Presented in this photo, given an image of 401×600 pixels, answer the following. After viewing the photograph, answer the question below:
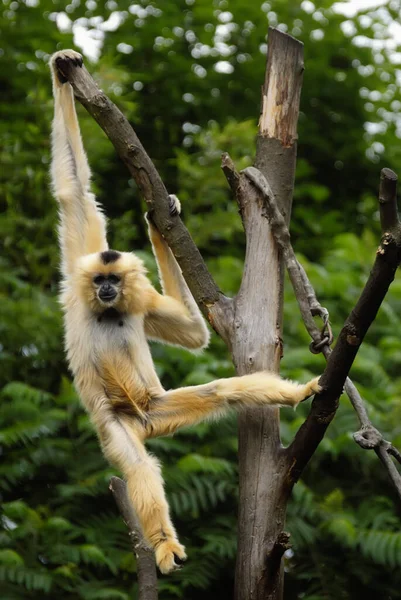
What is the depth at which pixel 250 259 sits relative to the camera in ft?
17.6

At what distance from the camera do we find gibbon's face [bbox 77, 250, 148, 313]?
6.02 meters

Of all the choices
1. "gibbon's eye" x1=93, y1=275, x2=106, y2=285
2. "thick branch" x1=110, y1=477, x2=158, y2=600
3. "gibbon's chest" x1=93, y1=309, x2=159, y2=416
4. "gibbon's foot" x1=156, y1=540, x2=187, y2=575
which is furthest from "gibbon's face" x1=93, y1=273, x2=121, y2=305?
"gibbon's foot" x1=156, y1=540, x2=187, y2=575

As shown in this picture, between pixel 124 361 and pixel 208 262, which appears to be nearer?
pixel 124 361

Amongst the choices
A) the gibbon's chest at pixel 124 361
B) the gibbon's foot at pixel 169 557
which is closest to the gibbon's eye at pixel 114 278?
the gibbon's chest at pixel 124 361

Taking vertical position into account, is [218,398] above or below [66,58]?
below

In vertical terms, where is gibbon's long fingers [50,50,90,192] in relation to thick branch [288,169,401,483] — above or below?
above

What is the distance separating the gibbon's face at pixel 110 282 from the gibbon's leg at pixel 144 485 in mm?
820

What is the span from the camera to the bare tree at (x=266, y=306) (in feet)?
15.0

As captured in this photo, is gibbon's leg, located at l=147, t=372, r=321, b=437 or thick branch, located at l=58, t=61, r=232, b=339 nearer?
gibbon's leg, located at l=147, t=372, r=321, b=437

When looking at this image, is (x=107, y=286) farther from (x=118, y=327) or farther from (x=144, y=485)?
(x=144, y=485)

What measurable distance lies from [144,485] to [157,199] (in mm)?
1712

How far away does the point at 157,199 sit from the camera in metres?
5.27

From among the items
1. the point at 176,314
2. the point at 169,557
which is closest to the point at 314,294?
the point at 176,314

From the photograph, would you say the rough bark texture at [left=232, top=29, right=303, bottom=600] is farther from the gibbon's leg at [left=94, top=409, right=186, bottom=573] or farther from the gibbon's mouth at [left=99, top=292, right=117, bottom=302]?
the gibbon's mouth at [left=99, top=292, right=117, bottom=302]
